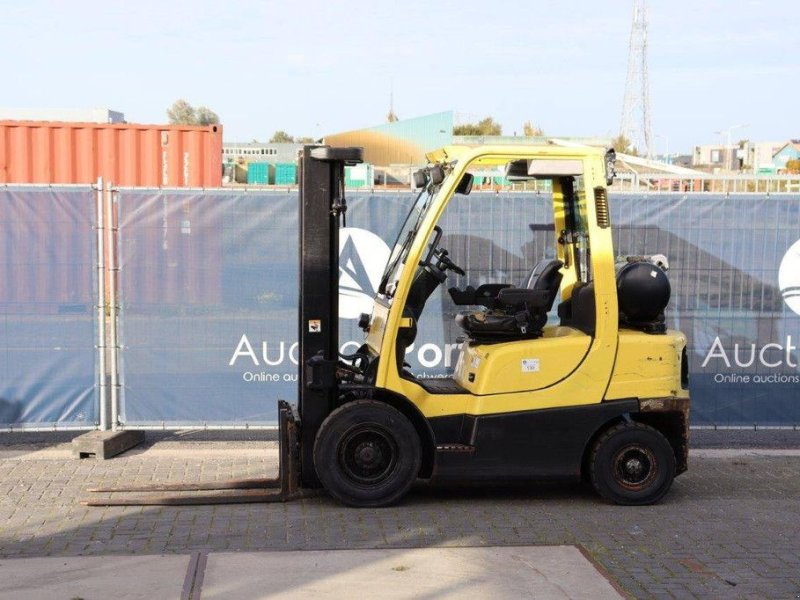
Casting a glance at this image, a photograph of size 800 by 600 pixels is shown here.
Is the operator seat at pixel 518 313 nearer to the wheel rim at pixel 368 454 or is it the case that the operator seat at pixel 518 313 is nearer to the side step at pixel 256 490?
the wheel rim at pixel 368 454

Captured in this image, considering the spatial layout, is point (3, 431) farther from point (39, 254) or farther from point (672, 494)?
point (672, 494)

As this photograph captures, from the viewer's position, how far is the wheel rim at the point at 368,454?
7.09 metres

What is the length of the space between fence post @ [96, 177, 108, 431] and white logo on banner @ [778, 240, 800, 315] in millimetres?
6033

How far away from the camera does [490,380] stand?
717 centimetres

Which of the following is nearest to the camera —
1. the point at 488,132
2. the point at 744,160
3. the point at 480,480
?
the point at 480,480

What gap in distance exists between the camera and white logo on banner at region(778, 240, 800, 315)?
9.39 m

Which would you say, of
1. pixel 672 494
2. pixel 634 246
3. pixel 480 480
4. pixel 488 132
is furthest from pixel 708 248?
pixel 488 132

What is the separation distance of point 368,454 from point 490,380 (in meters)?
0.98

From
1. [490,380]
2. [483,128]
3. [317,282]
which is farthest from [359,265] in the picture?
[483,128]

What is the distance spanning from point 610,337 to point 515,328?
655 mm

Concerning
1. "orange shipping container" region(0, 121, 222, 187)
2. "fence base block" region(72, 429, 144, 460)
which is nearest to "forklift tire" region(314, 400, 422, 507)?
"fence base block" region(72, 429, 144, 460)

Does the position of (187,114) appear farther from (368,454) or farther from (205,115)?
(368,454)

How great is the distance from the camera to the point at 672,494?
7.84 meters

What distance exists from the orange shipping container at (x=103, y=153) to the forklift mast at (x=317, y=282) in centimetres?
1081
